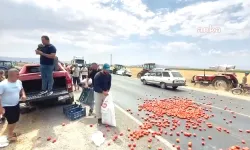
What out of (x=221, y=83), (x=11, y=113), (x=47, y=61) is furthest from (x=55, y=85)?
(x=221, y=83)

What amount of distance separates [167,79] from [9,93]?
14968 mm

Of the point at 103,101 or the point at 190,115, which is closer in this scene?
the point at 103,101

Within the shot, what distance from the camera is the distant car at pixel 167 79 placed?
701 inches

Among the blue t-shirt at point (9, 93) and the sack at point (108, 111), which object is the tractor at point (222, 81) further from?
the blue t-shirt at point (9, 93)

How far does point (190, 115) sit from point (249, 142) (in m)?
2.71

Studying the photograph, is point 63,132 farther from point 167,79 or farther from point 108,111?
point 167,79

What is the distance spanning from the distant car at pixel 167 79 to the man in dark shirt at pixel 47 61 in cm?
1265

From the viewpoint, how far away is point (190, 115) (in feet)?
27.3

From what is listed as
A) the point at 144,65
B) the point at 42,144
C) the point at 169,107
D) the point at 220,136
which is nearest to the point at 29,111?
the point at 42,144

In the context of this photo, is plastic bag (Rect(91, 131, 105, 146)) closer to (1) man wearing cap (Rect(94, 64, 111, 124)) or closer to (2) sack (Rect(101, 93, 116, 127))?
(2) sack (Rect(101, 93, 116, 127))

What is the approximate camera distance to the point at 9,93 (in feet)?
16.1

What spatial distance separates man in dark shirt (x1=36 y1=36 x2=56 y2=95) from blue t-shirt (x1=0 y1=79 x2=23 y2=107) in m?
2.10

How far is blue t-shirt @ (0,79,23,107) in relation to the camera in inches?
190

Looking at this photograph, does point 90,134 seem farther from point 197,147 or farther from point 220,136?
point 220,136
